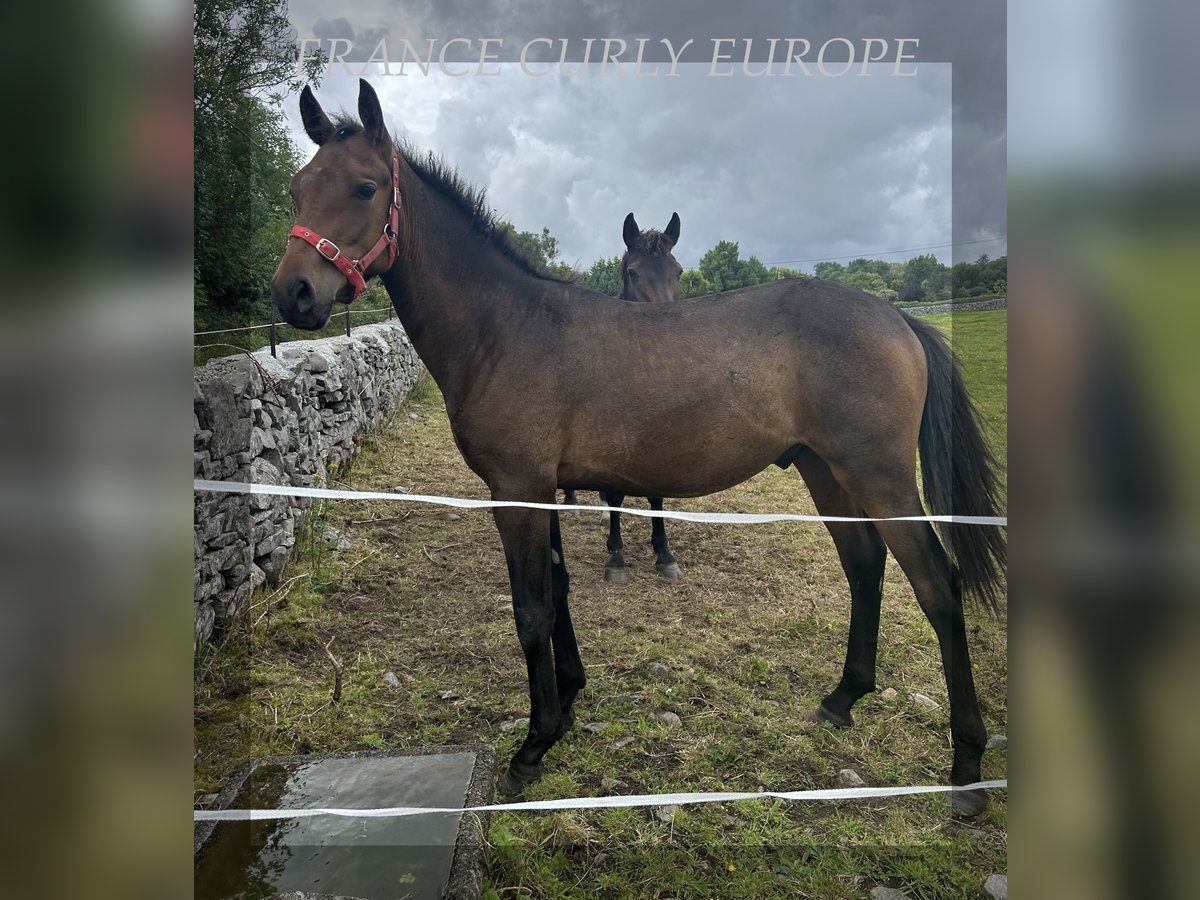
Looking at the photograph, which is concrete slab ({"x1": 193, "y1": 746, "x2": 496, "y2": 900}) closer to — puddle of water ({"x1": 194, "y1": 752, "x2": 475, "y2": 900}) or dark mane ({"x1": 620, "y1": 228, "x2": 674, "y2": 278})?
puddle of water ({"x1": 194, "y1": 752, "x2": 475, "y2": 900})

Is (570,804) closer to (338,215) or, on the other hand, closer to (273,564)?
(338,215)

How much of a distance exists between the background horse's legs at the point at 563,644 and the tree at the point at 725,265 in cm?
231

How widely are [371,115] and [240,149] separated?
124 centimetres

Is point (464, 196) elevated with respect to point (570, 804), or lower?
elevated

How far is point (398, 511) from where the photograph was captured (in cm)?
498

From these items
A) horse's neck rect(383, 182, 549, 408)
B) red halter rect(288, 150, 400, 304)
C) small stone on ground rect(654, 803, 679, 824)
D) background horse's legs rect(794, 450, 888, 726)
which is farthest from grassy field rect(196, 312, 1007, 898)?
red halter rect(288, 150, 400, 304)

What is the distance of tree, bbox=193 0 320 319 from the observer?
9.02 feet

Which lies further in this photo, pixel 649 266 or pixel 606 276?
pixel 606 276

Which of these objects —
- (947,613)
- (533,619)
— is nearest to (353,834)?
(533,619)

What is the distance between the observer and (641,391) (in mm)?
2588
